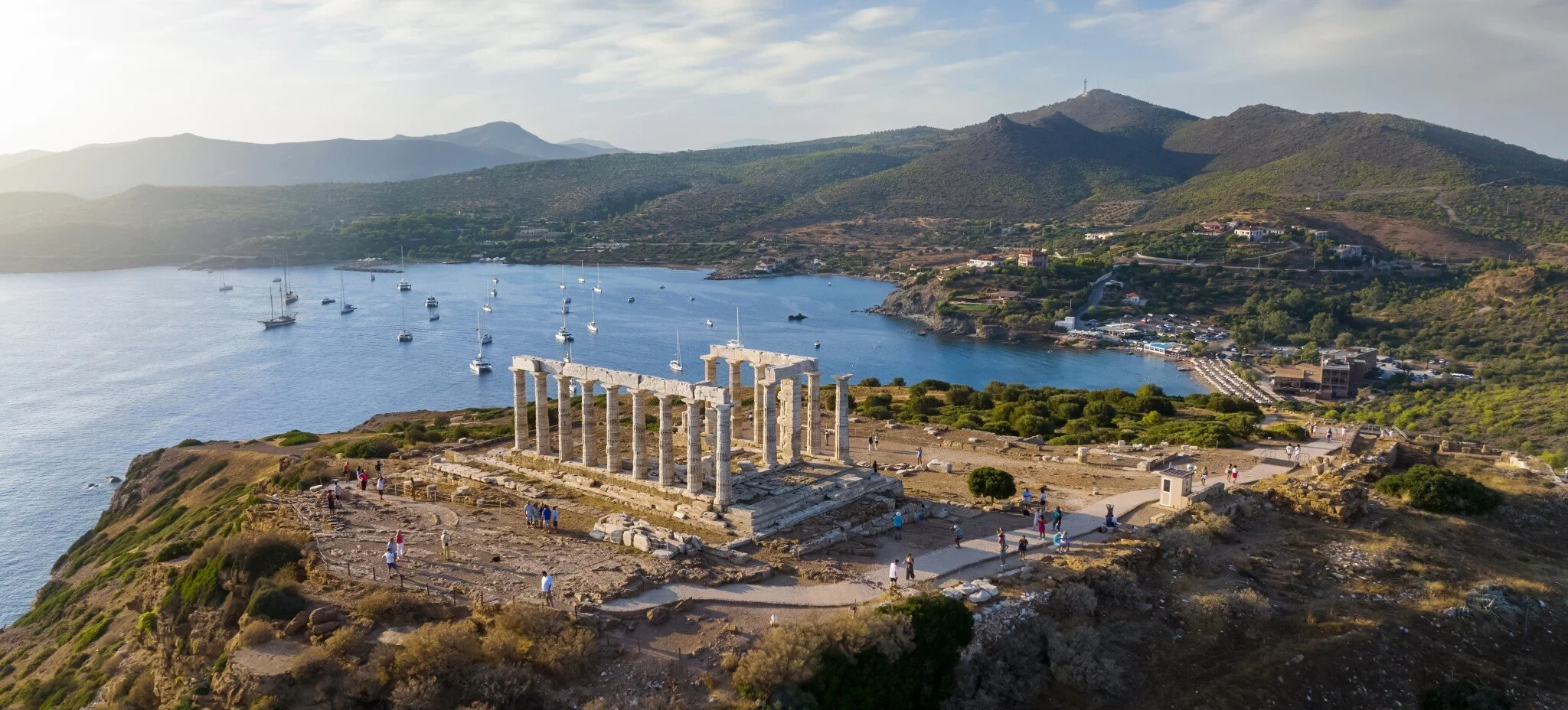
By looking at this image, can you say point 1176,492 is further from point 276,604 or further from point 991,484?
point 276,604

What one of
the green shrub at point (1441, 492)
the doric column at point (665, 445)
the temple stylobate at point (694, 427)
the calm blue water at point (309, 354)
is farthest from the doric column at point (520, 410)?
the green shrub at point (1441, 492)

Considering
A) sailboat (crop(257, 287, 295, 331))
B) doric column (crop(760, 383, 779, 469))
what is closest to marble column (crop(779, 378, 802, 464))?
doric column (crop(760, 383, 779, 469))

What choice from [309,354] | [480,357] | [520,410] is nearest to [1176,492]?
[520,410]

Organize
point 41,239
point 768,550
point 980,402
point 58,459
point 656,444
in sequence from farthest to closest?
point 41,239 → point 58,459 → point 980,402 → point 656,444 → point 768,550

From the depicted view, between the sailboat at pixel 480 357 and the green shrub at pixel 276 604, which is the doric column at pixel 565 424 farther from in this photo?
the sailboat at pixel 480 357

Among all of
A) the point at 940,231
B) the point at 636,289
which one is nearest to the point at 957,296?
the point at 636,289

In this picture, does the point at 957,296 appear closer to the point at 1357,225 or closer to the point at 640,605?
the point at 1357,225
